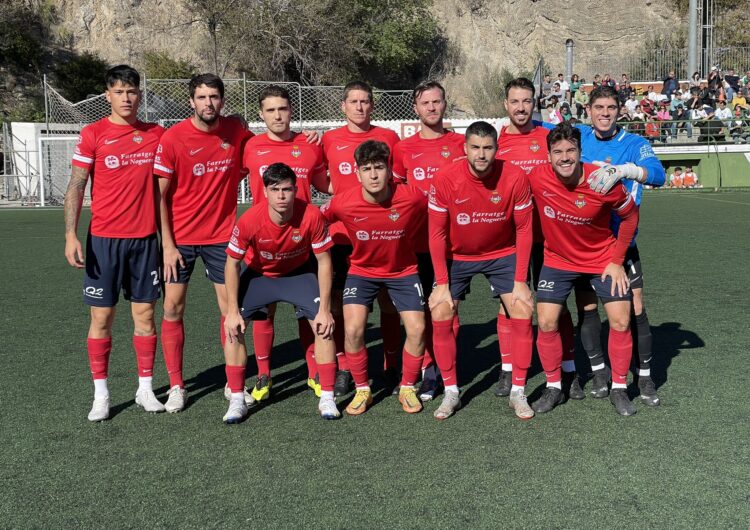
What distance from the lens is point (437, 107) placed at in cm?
536

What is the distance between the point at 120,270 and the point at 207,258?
56cm

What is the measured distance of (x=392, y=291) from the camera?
5184mm

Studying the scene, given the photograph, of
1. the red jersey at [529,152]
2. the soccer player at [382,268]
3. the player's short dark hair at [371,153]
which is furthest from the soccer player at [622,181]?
the player's short dark hair at [371,153]

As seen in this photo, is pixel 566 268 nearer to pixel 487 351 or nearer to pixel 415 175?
pixel 415 175

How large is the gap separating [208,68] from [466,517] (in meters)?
36.9

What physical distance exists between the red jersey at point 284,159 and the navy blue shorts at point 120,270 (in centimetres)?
77

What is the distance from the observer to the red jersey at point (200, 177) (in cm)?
511

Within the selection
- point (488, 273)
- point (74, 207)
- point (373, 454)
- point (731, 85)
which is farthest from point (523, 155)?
point (731, 85)

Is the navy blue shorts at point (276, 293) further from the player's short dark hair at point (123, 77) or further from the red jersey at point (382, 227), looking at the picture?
the player's short dark hair at point (123, 77)

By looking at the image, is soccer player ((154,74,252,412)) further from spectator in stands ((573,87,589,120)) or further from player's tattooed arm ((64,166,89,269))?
spectator in stands ((573,87,589,120))

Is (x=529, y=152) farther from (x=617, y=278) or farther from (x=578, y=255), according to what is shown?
(x=617, y=278)

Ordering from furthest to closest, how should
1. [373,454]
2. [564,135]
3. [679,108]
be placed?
[679,108], [564,135], [373,454]

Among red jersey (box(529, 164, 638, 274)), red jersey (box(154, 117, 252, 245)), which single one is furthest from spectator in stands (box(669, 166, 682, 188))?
red jersey (box(154, 117, 252, 245))

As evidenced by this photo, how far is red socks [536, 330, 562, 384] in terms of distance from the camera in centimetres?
501
